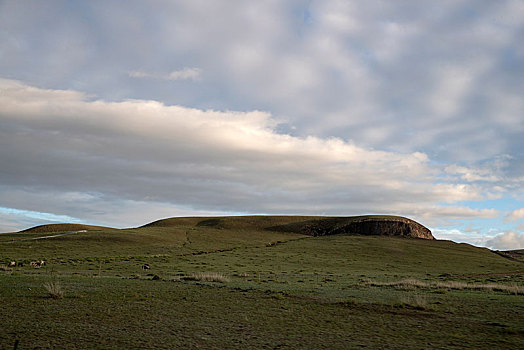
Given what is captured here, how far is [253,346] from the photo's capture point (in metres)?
9.85

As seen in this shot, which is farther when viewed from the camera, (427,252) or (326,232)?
(326,232)

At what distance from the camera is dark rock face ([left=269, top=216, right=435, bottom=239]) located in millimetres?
112000

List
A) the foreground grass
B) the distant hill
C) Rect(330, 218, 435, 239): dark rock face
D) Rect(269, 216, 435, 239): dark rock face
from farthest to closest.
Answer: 1. the distant hill
2. Rect(269, 216, 435, 239): dark rock face
3. Rect(330, 218, 435, 239): dark rock face
4. the foreground grass

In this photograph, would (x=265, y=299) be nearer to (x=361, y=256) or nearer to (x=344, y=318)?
(x=344, y=318)

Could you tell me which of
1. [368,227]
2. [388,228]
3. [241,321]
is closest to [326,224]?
[368,227]

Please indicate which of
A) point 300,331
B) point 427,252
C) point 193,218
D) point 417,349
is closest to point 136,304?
point 300,331

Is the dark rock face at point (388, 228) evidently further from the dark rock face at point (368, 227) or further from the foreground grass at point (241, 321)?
the foreground grass at point (241, 321)

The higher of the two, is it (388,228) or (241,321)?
(388,228)

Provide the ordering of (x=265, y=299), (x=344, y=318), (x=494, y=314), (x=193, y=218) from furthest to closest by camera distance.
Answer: (x=193, y=218) → (x=265, y=299) → (x=494, y=314) → (x=344, y=318)

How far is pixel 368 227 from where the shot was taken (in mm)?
114500

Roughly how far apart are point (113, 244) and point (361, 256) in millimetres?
37991

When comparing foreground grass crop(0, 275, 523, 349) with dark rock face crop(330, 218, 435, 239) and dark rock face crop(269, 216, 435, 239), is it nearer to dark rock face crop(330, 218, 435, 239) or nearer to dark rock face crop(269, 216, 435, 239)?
dark rock face crop(330, 218, 435, 239)

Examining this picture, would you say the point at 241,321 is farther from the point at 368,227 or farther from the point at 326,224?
the point at 326,224

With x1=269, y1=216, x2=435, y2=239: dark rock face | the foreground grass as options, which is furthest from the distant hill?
the foreground grass
